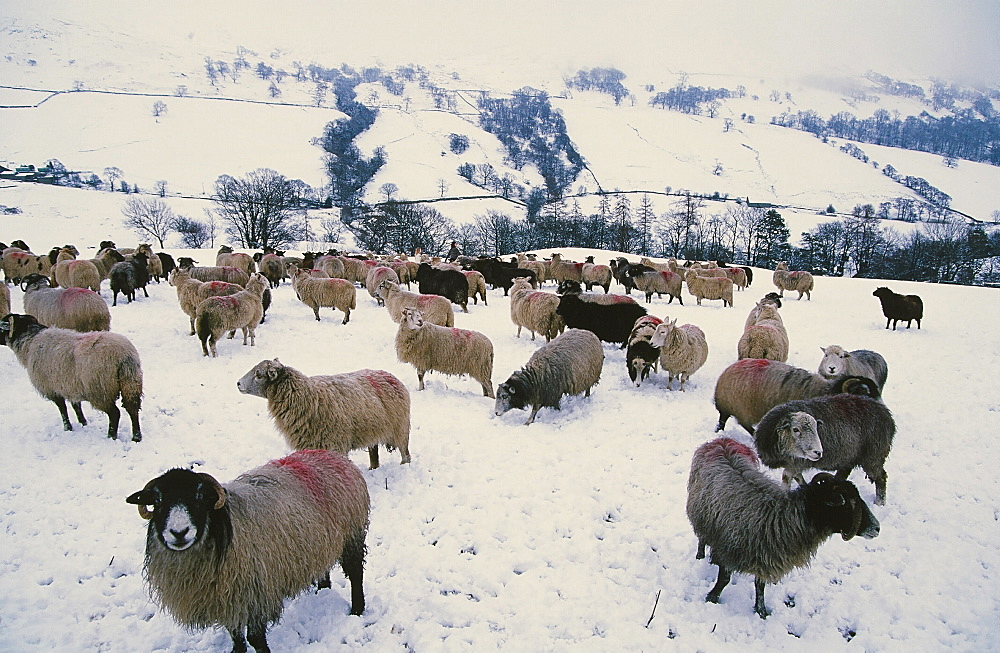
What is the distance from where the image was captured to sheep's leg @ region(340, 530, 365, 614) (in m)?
3.82

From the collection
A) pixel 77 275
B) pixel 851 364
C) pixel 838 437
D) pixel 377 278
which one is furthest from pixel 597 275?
pixel 77 275

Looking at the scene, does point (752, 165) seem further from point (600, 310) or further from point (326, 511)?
point (326, 511)

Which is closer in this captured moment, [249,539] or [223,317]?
[249,539]

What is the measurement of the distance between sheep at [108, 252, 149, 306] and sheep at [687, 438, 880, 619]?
1833cm

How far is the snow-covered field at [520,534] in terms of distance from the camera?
379cm

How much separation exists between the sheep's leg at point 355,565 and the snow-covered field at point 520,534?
4.7 inches

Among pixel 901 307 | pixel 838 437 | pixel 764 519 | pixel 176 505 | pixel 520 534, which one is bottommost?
pixel 901 307

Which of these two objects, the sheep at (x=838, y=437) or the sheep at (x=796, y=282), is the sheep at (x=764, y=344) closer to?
the sheep at (x=838, y=437)

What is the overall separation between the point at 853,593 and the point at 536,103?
197 metres

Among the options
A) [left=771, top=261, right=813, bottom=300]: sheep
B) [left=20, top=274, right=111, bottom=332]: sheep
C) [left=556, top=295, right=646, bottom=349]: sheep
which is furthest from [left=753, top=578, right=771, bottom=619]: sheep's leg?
[left=771, top=261, right=813, bottom=300]: sheep

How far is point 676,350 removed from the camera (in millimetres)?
9781

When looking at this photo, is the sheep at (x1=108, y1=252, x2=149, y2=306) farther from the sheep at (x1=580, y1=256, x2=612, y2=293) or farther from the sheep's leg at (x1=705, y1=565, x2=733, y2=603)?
the sheep at (x1=580, y1=256, x2=612, y2=293)

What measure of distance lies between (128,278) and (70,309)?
611 centimetres

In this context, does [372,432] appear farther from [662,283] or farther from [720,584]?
[662,283]
